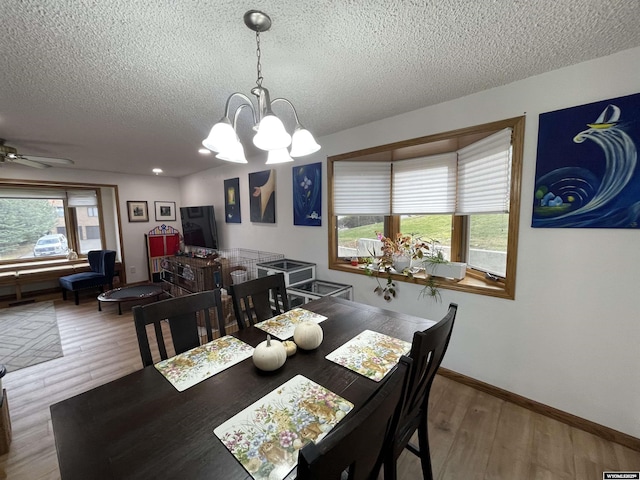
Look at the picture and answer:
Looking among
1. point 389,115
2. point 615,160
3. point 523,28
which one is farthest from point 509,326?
point 389,115

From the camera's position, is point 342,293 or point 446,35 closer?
point 446,35

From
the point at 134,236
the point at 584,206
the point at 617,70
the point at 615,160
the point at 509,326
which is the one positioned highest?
the point at 617,70

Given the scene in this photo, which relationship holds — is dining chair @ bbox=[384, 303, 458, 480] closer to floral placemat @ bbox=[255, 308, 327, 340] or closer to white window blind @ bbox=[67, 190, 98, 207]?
floral placemat @ bbox=[255, 308, 327, 340]

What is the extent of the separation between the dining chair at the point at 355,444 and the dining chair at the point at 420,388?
0.21m

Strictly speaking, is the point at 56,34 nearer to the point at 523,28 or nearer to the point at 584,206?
the point at 523,28

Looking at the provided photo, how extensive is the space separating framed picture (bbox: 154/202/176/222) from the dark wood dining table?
5148 mm

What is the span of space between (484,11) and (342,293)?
2309 mm

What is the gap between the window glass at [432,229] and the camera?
2521mm

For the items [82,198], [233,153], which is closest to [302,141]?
[233,153]

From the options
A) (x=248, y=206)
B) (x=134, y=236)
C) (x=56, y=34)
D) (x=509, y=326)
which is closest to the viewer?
(x=56, y=34)

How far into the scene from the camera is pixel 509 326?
1924mm

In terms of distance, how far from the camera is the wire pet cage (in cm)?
353

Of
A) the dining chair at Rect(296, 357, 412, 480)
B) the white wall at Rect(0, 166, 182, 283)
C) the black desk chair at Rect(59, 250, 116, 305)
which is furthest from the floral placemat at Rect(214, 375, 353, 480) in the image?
the white wall at Rect(0, 166, 182, 283)

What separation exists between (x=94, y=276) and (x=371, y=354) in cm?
512
